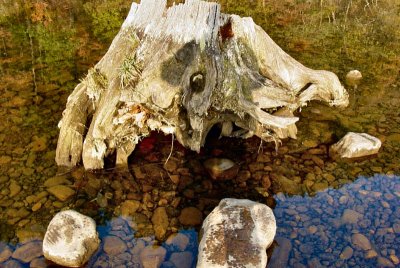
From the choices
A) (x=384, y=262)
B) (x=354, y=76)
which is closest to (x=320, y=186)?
(x=384, y=262)

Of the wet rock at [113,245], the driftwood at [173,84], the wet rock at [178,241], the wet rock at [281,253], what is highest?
the driftwood at [173,84]

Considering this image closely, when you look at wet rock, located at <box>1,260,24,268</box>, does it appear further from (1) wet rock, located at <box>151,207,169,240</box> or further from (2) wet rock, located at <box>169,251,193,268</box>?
(2) wet rock, located at <box>169,251,193,268</box>

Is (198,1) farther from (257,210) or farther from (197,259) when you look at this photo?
(197,259)

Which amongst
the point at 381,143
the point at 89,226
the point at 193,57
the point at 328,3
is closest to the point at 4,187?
the point at 89,226

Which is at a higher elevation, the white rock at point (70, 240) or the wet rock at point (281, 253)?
the white rock at point (70, 240)

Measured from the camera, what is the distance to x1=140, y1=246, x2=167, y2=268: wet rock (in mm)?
5188

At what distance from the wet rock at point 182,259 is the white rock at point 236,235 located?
0.93 feet

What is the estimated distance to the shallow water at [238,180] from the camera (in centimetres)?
561

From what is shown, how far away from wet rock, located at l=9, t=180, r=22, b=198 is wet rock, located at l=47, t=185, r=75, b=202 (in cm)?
49

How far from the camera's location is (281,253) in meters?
5.36

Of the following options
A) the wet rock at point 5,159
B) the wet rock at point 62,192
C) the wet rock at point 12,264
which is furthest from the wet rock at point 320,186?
the wet rock at point 5,159

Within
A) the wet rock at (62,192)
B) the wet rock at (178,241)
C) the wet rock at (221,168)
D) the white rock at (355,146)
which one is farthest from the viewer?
the white rock at (355,146)

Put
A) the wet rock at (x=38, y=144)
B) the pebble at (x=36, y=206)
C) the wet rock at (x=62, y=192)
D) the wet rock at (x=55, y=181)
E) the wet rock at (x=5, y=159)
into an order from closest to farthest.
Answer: the pebble at (x=36, y=206), the wet rock at (x=62, y=192), the wet rock at (x=55, y=181), the wet rock at (x=5, y=159), the wet rock at (x=38, y=144)

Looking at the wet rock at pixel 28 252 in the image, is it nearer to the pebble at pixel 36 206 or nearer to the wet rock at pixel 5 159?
the pebble at pixel 36 206
